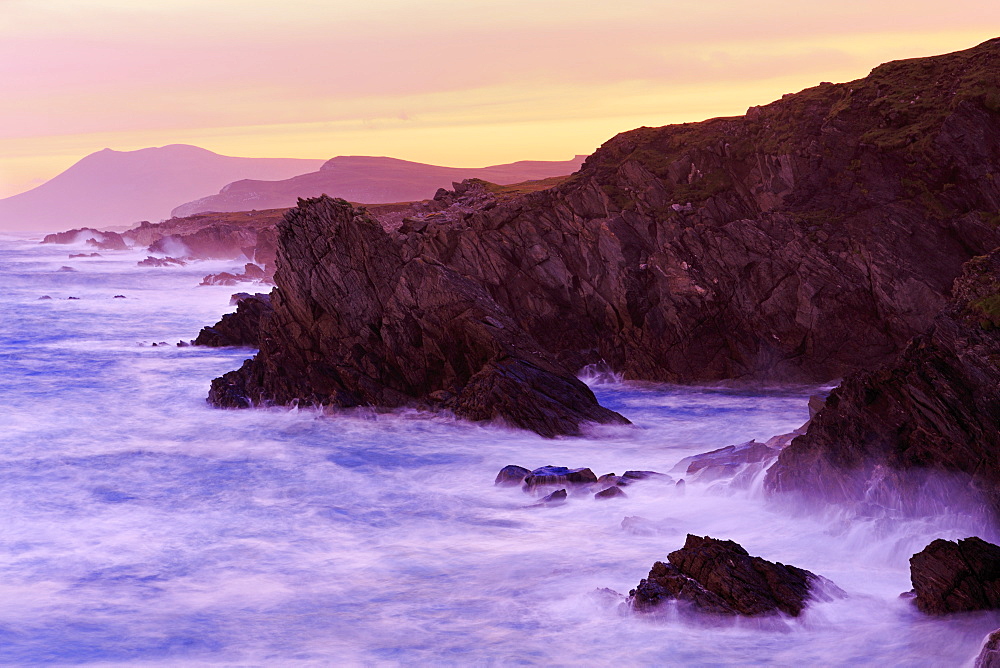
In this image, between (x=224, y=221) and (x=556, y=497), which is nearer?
(x=556, y=497)

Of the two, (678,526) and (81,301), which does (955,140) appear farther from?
(81,301)

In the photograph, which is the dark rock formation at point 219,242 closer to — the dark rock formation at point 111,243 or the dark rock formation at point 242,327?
the dark rock formation at point 111,243

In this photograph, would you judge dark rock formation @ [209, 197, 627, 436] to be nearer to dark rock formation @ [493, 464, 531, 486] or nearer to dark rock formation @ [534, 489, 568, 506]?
dark rock formation @ [493, 464, 531, 486]

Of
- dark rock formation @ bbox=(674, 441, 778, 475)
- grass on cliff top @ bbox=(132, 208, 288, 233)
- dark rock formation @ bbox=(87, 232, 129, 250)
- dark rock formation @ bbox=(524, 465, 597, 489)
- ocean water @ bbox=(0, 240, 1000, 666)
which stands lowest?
ocean water @ bbox=(0, 240, 1000, 666)

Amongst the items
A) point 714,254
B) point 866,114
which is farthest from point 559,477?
point 866,114

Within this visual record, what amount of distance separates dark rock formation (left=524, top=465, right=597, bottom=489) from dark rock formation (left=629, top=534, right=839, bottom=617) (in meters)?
7.16

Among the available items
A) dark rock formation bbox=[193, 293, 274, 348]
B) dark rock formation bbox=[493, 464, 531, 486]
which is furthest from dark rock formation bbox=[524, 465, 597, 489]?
dark rock formation bbox=[193, 293, 274, 348]

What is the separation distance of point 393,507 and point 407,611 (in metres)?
7.13

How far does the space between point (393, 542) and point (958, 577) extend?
11.3m

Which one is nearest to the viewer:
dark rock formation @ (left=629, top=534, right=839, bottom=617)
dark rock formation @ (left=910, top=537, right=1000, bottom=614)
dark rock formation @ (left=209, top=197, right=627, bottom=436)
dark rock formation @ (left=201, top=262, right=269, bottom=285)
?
dark rock formation @ (left=910, top=537, right=1000, bottom=614)

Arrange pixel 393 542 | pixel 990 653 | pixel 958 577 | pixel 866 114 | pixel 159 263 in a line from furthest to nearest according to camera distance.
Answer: pixel 159 263, pixel 866 114, pixel 393 542, pixel 958 577, pixel 990 653

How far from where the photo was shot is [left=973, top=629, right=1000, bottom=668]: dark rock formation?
12.9 metres

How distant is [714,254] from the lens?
38.4m

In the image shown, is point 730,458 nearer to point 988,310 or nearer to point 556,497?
point 556,497
